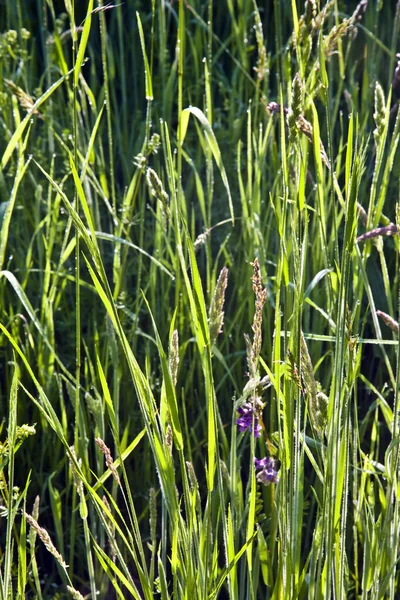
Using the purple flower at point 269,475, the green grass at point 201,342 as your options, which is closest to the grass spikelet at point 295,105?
the green grass at point 201,342

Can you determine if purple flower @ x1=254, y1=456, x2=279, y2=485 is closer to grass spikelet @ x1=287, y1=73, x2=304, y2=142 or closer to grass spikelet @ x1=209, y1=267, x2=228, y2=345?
grass spikelet @ x1=209, y1=267, x2=228, y2=345

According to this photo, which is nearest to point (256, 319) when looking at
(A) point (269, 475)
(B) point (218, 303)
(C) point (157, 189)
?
(B) point (218, 303)

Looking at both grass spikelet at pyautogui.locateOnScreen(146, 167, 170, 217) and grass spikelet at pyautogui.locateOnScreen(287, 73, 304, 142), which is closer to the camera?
grass spikelet at pyautogui.locateOnScreen(287, 73, 304, 142)

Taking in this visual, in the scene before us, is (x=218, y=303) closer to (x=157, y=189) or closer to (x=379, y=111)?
(x=157, y=189)

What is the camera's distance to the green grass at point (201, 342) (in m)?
0.79

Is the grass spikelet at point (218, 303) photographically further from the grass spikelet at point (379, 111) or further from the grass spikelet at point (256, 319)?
the grass spikelet at point (379, 111)

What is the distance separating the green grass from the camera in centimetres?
79

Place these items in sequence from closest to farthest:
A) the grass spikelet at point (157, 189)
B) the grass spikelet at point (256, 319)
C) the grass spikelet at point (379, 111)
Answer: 1. the grass spikelet at point (256, 319)
2. the grass spikelet at point (157, 189)
3. the grass spikelet at point (379, 111)

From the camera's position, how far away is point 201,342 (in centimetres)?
80

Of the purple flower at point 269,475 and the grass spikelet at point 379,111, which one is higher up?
the grass spikelet at point 379,111

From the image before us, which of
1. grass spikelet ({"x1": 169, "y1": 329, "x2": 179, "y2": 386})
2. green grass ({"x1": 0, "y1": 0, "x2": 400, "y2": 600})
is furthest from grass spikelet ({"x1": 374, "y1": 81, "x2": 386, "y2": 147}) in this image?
grass spikelet ({"x1": 169, "y1": 329, "x2": 179, "y2": 386})

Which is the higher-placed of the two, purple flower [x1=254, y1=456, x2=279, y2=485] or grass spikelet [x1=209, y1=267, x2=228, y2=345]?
grass spikelet [x1=209, y1=267, x2=228, y2=345]

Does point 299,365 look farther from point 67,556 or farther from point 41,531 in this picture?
point 67,556

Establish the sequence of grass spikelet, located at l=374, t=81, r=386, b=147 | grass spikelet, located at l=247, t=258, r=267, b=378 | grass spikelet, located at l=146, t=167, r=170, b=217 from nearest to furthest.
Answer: grass spikelet, located at l=247, t=258, r=267, b=378, grass spikelet, located at l=146, t=167, r=170, b=217, grass spikelet, located at l=374, t=81, r=386, b=147
